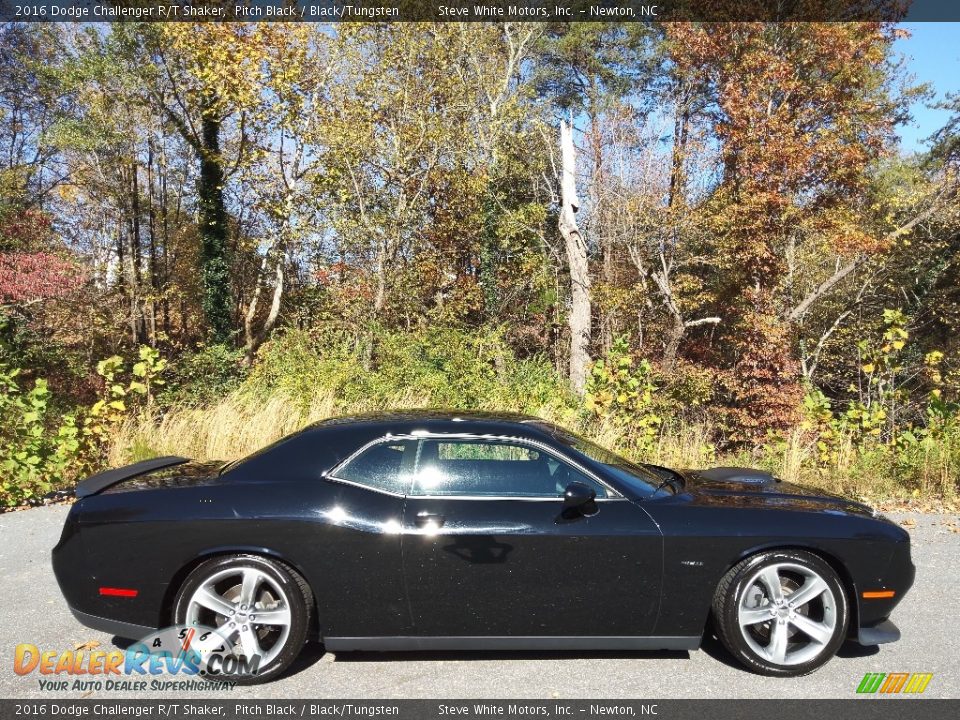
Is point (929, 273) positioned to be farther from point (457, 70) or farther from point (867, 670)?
point (867, 670)

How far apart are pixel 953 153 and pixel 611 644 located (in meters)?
21.8

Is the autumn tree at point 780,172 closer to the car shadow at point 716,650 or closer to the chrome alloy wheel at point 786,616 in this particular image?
the car shadow at point 716,650

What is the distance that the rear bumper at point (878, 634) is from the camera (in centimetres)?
354

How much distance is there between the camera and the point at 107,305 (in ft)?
73.1

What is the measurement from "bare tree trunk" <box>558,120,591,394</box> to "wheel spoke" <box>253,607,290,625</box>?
1663cm

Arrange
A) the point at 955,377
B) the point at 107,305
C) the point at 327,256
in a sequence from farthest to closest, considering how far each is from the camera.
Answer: the point at 107,305 < the point at 327,256 < the point at 955,377

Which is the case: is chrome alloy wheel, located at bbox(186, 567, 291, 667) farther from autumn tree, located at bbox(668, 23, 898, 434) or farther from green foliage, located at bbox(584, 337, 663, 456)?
autumn tree, located at bbox(668, 23, 898, 434)

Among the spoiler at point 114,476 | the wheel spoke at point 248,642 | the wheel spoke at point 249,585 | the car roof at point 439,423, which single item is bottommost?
the wheel spoke at point 248,642

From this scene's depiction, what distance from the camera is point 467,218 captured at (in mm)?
21453

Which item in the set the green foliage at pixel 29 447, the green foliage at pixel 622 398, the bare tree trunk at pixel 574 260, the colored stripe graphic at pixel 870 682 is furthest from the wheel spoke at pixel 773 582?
the bare tree trunk at pixel 574 260

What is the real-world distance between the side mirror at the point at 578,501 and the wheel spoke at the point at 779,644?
1098 millimetres

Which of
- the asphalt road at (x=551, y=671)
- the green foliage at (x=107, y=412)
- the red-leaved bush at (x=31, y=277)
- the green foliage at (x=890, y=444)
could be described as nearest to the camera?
the asphalt road at (x=551, y=671)

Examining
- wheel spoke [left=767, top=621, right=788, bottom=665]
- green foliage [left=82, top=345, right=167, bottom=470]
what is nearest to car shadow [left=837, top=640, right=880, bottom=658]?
wheel spoke [left=767, top=621, right=788, bottom=665]

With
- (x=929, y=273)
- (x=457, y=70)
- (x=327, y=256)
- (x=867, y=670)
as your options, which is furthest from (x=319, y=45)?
(x=867, y=670)
